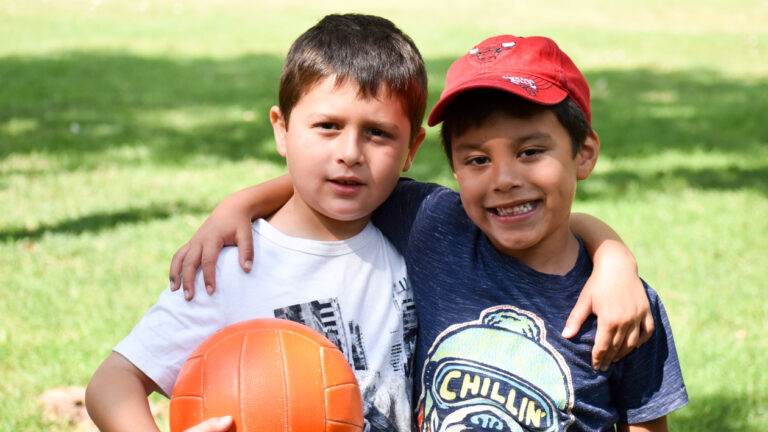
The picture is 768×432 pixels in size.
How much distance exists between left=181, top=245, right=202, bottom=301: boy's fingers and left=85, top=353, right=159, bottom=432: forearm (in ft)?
0.95

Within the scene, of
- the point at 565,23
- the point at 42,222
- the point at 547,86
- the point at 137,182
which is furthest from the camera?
the point at 565,23

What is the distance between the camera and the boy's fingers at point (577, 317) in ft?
8.28

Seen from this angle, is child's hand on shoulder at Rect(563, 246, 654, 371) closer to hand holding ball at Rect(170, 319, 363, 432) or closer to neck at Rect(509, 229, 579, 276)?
neck at Rect(509, 229, 579, 276)

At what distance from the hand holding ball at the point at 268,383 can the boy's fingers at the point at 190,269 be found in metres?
0.23

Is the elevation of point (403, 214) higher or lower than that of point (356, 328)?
higher

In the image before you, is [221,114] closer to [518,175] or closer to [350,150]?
[350,150]

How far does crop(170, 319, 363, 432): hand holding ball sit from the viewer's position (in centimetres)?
228

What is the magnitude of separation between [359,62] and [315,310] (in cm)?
84

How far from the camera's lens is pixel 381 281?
9.50 feet

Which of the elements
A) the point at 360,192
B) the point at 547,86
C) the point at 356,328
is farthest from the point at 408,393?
the point at 547,86

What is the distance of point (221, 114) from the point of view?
1009cm

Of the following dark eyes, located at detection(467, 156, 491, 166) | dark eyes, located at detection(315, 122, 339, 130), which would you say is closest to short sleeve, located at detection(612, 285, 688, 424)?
dark eyes, located at detection(467, 156, 491, 166)

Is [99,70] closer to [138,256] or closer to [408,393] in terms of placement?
[138,256]

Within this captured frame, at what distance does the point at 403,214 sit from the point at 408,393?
2.12 ft
